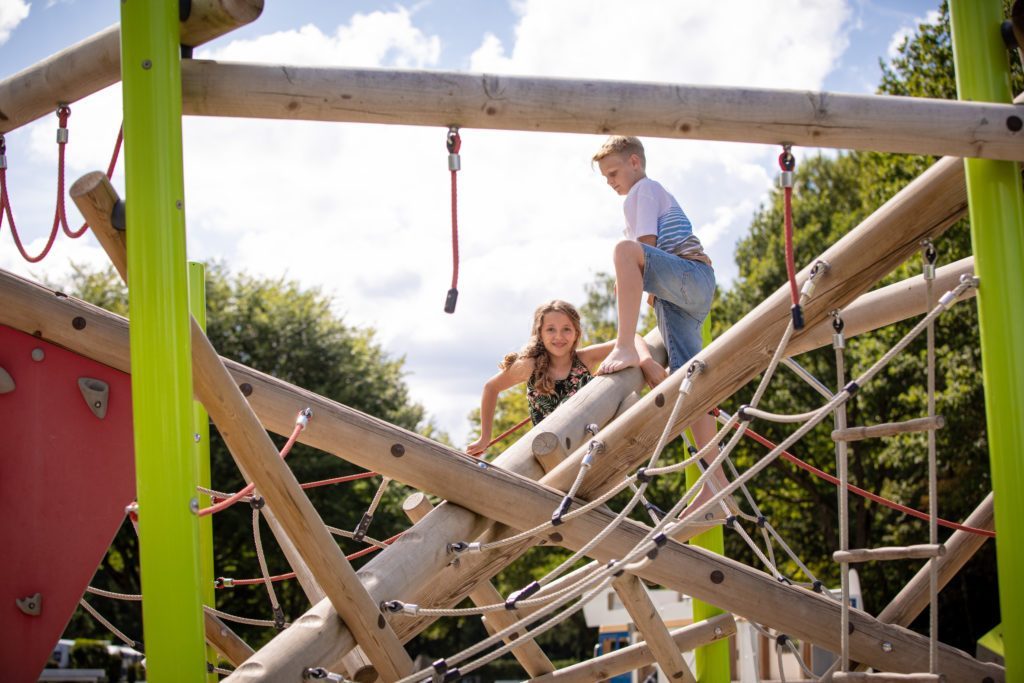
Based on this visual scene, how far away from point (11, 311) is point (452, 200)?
183 centimetres

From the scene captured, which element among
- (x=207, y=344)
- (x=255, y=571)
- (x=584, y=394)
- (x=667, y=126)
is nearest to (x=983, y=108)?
(x=667, y=126)

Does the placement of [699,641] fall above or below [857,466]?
below

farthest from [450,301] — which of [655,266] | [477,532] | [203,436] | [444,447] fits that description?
[203,436]

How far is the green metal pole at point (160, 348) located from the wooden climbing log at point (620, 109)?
0.76ft

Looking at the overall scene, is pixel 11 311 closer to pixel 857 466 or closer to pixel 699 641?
pixel 699 641

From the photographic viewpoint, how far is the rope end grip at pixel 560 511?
12.3 ft

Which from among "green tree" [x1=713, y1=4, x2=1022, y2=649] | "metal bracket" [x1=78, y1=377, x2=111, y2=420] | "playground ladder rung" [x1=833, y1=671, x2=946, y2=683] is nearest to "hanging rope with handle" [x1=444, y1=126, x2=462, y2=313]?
"metal bracket" [x1=78, y1=377, x2=111, y2=420]

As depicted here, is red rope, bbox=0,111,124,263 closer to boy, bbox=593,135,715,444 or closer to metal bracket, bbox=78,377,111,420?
metal bracket, bbox=78,377,111,420

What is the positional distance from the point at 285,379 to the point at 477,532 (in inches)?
688

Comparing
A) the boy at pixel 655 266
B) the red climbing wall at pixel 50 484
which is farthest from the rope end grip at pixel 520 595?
the red climbing wall at pixel 50 484

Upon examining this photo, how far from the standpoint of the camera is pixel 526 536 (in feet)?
12.4

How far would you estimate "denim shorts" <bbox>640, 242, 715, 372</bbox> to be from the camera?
176 inches

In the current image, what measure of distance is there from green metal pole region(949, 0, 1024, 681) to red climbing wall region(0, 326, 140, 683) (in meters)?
3.00

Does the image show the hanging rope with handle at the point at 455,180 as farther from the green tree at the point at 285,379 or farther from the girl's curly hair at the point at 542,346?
the green tree at the point at 285,379
